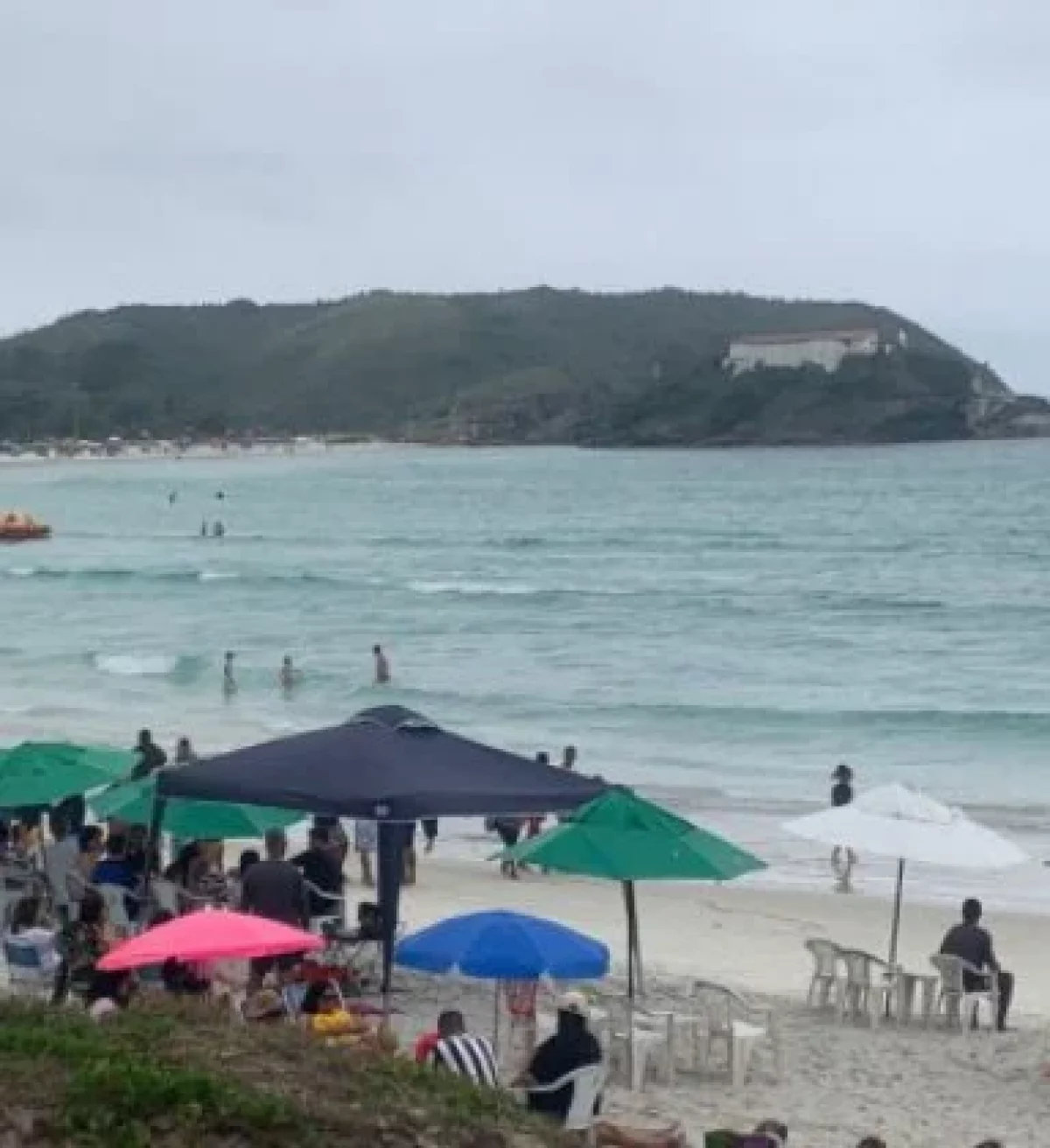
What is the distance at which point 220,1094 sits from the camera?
5891mm

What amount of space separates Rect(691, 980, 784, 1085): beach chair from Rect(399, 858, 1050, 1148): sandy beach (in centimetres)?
12

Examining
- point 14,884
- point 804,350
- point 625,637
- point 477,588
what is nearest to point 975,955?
point 14,884

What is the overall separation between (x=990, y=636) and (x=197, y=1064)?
4380 cm

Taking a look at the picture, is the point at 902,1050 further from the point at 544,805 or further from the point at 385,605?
the point at 385,605

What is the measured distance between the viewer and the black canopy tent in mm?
10688

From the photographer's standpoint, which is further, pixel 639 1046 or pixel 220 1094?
pixel 639 1046

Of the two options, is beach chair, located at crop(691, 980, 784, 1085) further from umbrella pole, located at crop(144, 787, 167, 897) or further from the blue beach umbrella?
umbrella pole, located at crop(144, 787, 167, 897)

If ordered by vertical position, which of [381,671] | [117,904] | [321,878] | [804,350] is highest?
[804,350]

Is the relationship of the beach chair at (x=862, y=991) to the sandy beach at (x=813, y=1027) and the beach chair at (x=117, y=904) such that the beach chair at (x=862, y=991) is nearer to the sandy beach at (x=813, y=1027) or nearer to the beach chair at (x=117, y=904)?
the sandy beach at (x=813, y=1027)

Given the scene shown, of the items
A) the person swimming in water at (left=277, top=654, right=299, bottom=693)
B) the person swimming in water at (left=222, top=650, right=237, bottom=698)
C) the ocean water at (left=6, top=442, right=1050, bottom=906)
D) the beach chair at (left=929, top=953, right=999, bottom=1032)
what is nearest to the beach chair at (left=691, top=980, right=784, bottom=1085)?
the beach chair at (left=929, top=953, right=999, bottom=1032)

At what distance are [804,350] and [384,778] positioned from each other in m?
166

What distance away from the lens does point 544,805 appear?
1098 cm

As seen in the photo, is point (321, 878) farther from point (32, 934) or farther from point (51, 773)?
point (32, 934)

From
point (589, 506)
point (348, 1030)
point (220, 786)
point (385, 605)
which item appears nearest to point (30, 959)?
point (220, 786)
